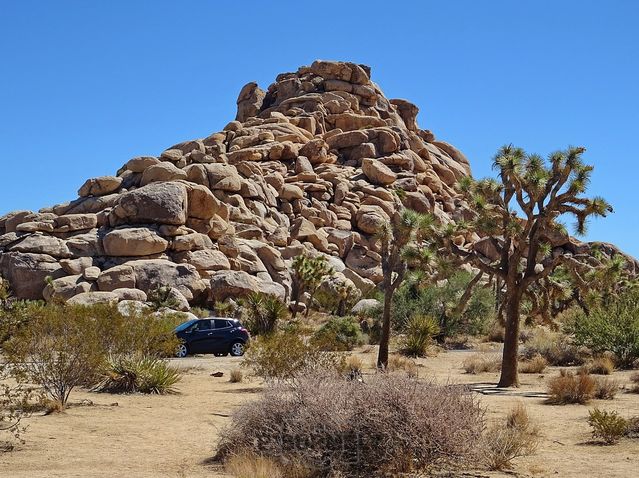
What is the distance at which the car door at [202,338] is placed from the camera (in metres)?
28.8

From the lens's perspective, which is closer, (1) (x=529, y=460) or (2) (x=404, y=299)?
(1) (x=529, y=460)

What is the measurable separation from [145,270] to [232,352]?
A: 61.5 ft

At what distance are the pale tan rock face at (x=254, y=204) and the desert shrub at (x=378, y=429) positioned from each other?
34.1m

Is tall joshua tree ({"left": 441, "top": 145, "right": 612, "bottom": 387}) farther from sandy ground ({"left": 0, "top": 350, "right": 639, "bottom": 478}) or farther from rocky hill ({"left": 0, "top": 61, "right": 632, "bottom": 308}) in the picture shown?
rocky hill ({"left": 0, "top": 61, "right": 632, "bottom": 308})

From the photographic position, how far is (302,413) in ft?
27.8

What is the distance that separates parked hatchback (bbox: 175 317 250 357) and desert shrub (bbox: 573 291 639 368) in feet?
42.2

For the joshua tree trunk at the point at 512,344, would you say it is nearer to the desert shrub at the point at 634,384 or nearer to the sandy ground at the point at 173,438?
the sandy ground at the point at 173,438

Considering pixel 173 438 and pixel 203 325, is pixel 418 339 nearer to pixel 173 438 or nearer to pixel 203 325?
pixel 203 325

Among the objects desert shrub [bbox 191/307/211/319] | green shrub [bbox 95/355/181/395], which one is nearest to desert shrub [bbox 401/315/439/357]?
green shrub [bbox 95/355/181/395]

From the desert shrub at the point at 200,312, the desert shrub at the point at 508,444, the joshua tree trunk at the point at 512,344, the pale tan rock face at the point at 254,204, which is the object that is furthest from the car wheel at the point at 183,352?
the desert shrub at the point at 508,444

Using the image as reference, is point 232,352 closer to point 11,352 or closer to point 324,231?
point 11,352

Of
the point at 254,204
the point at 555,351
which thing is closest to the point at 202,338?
the point at 555,351

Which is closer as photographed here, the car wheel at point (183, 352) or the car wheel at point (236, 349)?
the car wheel at point (183, 352)

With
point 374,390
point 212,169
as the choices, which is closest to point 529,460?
point 374,390
